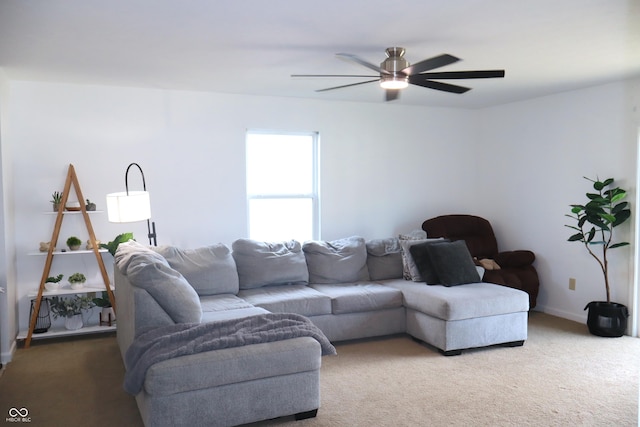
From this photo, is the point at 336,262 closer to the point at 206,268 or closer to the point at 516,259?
the point at 206,268

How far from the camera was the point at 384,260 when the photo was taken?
5.34 meters

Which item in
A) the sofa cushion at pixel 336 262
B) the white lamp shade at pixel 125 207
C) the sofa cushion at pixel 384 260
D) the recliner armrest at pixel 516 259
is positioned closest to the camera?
the white lamp shade at pixel 125 207

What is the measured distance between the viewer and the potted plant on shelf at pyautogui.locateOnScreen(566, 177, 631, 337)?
473 centimetres

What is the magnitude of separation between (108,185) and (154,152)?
0.56 metres

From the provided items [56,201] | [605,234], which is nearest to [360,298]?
[605,234]

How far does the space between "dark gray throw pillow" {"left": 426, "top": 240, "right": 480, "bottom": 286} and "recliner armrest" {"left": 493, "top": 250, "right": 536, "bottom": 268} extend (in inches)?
36.9

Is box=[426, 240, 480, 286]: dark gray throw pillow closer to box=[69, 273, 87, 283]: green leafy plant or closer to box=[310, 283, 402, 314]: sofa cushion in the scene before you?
box=[310, 283, 402, 314]: sofa cushion

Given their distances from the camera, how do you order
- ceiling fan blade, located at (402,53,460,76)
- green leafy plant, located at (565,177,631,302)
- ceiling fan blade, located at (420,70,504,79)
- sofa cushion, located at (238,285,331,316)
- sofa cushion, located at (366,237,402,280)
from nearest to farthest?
ceiling fan blade, located at (402,53,460,76)
ceiling fan blade, located at (420,70,504,79)
sofa cushion, located at (238,285,331,316)
green leafy plant, located at (565,177,631,302)
sofa cushion, located at (366,237,402,280)

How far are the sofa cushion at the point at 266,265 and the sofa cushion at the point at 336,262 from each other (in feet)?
0.42

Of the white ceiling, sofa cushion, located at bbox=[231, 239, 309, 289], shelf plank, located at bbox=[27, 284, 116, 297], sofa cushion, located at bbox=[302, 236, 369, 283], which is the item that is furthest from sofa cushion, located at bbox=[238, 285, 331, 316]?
the white ceiling

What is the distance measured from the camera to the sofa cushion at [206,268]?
4422 millimetres

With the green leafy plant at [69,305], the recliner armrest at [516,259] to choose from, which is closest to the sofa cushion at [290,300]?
the green leafy plant at [69,305]

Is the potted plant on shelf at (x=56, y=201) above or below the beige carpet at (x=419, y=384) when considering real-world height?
above

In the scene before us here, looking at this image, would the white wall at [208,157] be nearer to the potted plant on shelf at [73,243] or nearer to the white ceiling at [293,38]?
the potted plant on shelf at [73,243]
